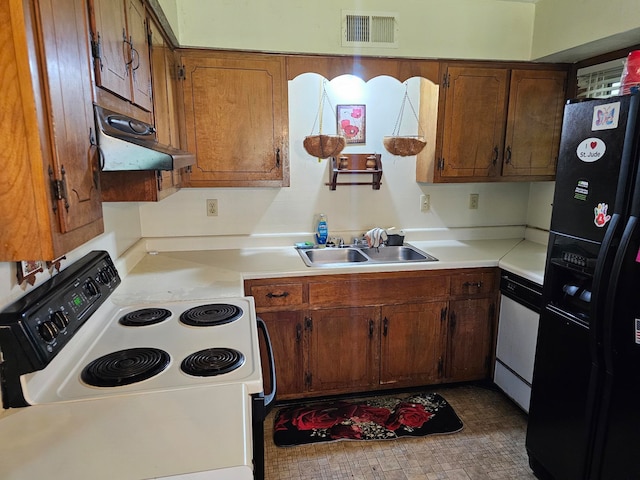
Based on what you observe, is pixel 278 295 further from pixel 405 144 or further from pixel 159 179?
pixel 405 144

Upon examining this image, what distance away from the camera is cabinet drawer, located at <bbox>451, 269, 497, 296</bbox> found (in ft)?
8.18

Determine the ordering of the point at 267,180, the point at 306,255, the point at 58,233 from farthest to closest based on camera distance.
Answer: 1. the point at 306,255
2. the point at 267,180
3. the point at 58,233

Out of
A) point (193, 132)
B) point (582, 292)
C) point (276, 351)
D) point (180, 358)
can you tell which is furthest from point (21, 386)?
point (582, 292)

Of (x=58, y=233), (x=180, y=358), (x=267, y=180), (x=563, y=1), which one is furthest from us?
(x=267, y=180)

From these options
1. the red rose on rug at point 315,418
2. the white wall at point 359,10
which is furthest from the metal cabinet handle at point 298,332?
the white wall at point 359,10

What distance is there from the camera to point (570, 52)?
7.73 ft

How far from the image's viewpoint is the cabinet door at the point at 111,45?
110cm

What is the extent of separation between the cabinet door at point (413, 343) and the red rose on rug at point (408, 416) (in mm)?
161

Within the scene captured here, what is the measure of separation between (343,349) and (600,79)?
224 cm

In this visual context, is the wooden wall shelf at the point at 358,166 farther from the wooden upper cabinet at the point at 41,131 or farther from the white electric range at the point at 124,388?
the wooden upper cabinet at the point at 41,131

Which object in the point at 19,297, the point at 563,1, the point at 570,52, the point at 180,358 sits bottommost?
the point at 180,358

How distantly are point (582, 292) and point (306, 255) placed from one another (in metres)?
1.52

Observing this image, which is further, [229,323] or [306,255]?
[306,255]

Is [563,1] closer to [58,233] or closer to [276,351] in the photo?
[276,351]
